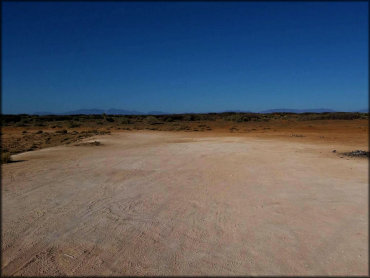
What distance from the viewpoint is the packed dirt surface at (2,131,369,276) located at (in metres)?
3.56

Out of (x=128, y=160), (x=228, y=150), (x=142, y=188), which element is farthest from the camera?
(x=228, y=150)

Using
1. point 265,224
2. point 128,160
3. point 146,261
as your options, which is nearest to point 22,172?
point 128,160

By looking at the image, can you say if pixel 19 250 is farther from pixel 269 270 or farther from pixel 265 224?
pixel 265 224

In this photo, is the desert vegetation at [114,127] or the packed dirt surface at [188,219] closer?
the packed dirt surface at [188,219]

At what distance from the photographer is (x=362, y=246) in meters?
3.75

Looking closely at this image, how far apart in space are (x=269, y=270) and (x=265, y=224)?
1.22 m

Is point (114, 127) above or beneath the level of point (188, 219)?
beneath

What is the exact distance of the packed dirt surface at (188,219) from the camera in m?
3.56

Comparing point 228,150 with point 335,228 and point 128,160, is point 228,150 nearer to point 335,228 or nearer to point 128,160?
point 128,160

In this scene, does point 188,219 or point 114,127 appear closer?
point 188,219

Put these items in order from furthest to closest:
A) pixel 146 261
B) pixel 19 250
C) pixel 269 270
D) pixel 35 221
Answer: pixel 35 221, pixel 19 250, pixel 146 261, pixel 269 270

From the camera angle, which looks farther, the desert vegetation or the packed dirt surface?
the desert vegetation

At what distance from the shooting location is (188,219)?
Answer: 16.0ft

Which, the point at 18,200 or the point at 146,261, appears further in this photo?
the point at 18,200
